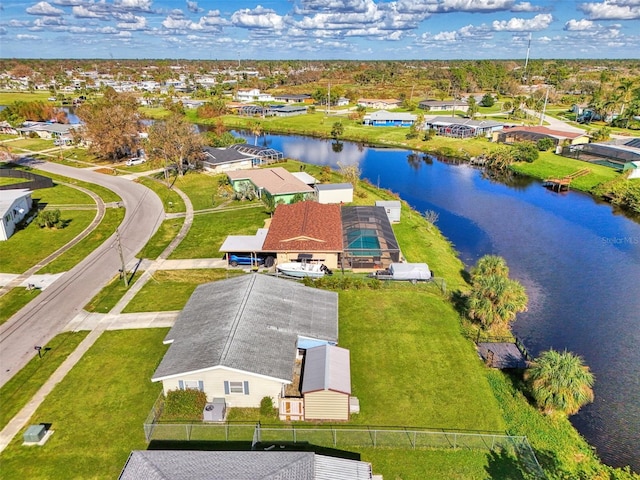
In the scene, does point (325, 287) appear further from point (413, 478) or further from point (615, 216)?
point (615, 216)

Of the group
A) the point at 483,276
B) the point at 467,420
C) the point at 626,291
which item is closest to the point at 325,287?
the point at 483,276

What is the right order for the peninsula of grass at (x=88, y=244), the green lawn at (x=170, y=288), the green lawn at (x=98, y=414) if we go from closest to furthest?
1. the green lawn at (x=98, y=414)
2. the green lawn at (x=170, y=288)
3. the peninsula of grass at (x=88, y=244)

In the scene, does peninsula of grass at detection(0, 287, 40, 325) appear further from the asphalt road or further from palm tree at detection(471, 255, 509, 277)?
palm tree at detection(471, 255, 509, 277)

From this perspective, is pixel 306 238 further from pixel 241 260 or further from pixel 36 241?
pixel 36 241

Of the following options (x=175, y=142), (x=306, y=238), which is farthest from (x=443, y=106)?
(x=306, y=238)

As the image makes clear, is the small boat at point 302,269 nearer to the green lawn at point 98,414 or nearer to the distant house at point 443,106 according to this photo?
the green lawn at point 98,414

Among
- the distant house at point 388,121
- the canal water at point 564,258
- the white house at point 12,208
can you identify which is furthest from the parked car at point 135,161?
the distant house at point 388,121

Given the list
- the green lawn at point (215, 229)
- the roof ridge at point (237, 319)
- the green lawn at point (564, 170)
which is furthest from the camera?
the green lawn at point (564, 170)
